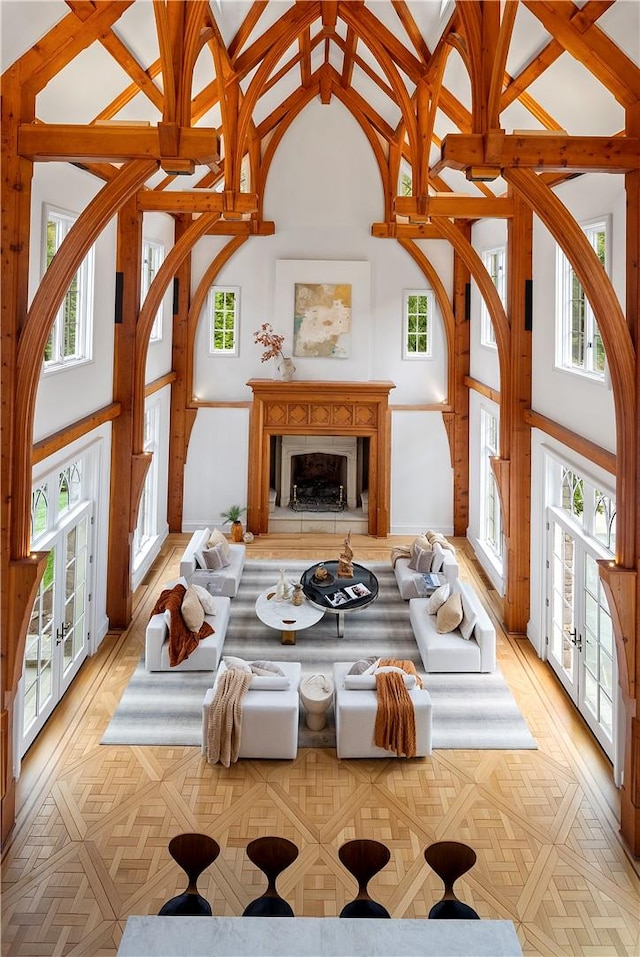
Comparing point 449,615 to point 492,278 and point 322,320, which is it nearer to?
point 492,278

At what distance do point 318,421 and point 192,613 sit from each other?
5.83 meters

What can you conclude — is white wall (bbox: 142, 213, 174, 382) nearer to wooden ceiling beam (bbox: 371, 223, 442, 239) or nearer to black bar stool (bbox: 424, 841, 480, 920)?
wooden ceiling beam (bbox: 371, 223, 442, 239)

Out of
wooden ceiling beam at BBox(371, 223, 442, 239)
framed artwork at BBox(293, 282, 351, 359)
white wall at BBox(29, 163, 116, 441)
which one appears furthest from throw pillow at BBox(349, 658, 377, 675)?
wooden ceiling beam at BBox(371, 223, 442, 239)

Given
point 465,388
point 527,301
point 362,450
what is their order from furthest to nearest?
1. point 362,450
2. point 465,388
3. point 527,301

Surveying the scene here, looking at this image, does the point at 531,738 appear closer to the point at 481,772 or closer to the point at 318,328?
the point at 481,772

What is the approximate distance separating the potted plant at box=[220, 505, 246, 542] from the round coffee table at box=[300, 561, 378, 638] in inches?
130

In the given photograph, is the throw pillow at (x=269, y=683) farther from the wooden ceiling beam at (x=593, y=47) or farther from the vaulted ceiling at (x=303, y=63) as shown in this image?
the wooden ceiling beam at (x=593, y=47)

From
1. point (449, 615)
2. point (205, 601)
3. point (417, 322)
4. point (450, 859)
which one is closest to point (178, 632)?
point (205, 601)

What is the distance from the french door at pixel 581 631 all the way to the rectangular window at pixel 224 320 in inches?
287

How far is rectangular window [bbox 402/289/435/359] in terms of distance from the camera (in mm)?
13789

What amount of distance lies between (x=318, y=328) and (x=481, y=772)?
897 centimetres

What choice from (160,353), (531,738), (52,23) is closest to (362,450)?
(160,353)

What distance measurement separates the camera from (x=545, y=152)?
5734mm

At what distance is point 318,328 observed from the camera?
541 inches
